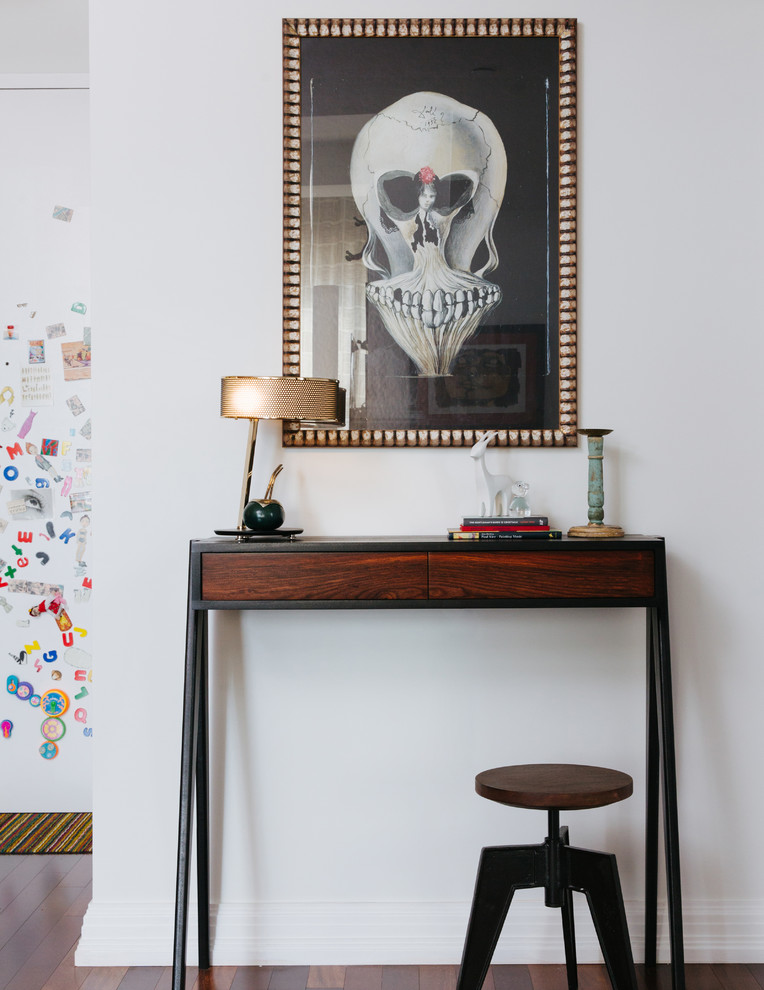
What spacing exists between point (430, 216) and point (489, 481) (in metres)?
0.70

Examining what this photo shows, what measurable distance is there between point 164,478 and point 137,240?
61cm

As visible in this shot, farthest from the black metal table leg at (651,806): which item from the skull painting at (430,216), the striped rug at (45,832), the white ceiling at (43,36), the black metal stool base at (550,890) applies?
the white ceiling at (43,36)

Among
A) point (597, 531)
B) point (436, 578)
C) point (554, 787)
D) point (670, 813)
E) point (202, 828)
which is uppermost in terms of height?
point (597, 531)

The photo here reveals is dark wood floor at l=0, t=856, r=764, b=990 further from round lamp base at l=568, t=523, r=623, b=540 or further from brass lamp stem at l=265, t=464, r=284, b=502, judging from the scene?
brass lamp stem at l=265, t=464, r=284, b=502

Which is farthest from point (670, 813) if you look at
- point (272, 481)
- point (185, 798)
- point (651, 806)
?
point (272, 481)

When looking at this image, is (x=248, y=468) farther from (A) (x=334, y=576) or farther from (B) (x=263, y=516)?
(A) (x=334, y=576)

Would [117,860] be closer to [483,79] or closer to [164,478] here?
[164,478]

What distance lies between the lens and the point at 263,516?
2.12m

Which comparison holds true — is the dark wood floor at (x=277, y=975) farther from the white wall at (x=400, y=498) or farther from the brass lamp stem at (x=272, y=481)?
the brass lamp stem at (x=272, y=481)

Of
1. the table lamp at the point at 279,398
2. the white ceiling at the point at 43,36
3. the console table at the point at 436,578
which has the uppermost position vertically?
the white ceiling at the point at 43,36

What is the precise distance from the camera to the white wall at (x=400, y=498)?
2.32m

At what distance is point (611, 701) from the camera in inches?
91.9

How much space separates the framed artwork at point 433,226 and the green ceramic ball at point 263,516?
26 cm

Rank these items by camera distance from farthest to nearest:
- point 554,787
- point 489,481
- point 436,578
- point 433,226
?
point 433,226 < point 489,481 < point 436,578 < point 554,787
